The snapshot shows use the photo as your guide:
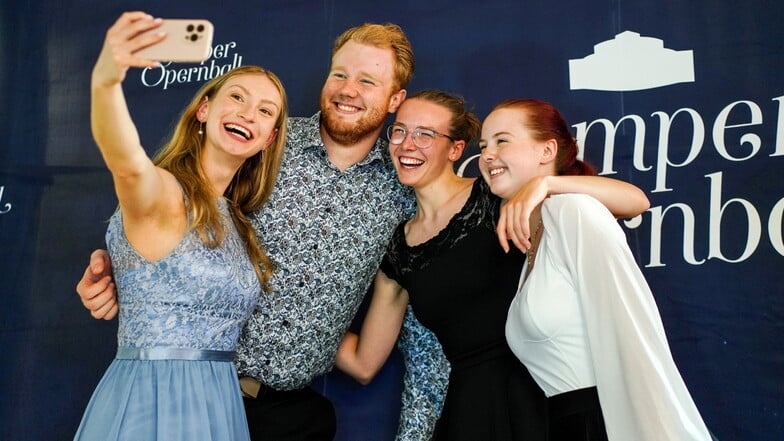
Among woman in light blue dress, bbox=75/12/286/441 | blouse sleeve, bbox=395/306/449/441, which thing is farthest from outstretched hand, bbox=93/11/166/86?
A: blouse sleeve, bbox=395/306/449/441

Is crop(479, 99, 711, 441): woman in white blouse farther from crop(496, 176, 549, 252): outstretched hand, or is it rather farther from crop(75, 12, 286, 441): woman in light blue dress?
crop(75, 12, 286, 441): woman in light blue dress

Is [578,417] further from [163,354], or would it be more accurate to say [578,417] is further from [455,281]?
[163,354]

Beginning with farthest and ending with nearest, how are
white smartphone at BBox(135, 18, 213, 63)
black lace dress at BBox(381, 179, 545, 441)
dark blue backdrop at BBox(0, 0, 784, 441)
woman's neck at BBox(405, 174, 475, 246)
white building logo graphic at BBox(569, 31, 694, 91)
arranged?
white building logo graphic at BBox(569, 31, 694, 91)
dark blue backdrop at BBox(0, 0, 784, 441)
woman's neck at BBox(405, 174, 475, 246)
black lace dress at BBox(381, 179, 545, 441)
white smartphone at BBox(135, 18, 213, 63)

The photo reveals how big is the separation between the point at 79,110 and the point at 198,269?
1.71m

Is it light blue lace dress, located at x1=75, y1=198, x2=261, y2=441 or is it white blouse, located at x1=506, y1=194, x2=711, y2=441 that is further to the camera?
light blue lace dress, located at x1=75, y1=198, x2=261, y2=441

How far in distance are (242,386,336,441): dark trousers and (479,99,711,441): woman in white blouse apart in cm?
90

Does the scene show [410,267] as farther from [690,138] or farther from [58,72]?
[58,72]

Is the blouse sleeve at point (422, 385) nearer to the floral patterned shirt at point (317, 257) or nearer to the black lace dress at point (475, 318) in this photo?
the floral patterned shirt at point (317, 257)

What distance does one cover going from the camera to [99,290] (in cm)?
236

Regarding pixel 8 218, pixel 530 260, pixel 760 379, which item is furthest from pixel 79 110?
pixel 760 379

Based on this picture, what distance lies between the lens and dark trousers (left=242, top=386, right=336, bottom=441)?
262 cm

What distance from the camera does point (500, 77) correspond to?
10.1ft

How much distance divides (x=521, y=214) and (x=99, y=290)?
3.97ft

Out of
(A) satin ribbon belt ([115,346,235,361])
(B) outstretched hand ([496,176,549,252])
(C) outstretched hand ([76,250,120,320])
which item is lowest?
(A) satin ribbon belt ([115,346,235,361])
